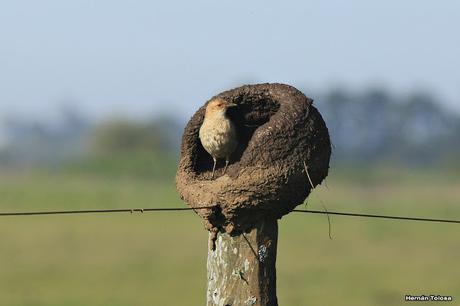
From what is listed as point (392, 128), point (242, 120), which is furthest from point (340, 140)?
point (242, 120)

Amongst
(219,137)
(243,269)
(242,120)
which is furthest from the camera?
(242,120)

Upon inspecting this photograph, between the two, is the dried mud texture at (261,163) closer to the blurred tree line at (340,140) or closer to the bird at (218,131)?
the bird at (218,131)

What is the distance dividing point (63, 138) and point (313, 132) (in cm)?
9402

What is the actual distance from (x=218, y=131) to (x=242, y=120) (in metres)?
0.50

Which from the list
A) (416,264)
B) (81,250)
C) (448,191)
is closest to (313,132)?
(416,264)

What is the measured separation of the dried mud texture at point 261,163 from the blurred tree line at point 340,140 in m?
49.6

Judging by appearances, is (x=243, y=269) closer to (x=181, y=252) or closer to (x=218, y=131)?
(x=218, y=131)

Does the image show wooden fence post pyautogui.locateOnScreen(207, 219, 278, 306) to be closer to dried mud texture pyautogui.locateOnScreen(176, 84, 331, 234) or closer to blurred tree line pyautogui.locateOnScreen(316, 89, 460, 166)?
dried mud texture pyautogui.locateOnScreen(176, 84, 331, 234)

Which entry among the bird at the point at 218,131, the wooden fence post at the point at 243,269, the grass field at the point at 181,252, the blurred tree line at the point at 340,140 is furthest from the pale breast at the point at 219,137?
the blurred tree line at the point at 340,140

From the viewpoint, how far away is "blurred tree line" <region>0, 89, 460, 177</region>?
61750mm

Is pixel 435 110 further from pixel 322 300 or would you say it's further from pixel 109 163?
pixel 322 300

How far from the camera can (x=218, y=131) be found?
6.83 metres

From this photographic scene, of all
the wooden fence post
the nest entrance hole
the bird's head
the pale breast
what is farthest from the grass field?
the wooden fence post

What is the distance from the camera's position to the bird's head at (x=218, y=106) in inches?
270
